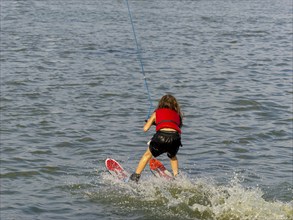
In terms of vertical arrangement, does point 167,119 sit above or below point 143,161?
above

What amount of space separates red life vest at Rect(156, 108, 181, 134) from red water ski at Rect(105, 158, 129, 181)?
145 cm

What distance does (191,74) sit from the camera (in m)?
25.2

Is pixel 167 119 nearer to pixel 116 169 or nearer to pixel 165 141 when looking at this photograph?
pixel 165 141

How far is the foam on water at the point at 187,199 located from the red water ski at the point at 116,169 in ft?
0.40

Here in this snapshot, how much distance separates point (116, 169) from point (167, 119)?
5.87ft

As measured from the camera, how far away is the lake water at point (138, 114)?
42.8ft

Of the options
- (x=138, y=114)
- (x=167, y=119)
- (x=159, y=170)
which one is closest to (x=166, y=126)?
(x=167, y=119)

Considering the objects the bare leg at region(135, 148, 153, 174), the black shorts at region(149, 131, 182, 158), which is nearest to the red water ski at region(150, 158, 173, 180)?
the bare leg at region(135, 148, 153, 174)

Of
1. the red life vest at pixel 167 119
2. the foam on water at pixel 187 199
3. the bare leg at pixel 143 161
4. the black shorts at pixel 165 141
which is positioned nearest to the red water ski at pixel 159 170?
the foam on water at pixel 187 199

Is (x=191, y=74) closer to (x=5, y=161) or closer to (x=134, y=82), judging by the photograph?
(x=134, y=82)

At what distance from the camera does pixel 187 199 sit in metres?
12.9

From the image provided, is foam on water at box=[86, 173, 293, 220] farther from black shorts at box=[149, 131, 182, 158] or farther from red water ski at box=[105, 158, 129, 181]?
black shorts at box=[149, 131, 182, 158]

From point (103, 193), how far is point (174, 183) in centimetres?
129

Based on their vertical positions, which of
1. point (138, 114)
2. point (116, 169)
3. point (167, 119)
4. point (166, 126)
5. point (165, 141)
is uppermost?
point (167, 119)
